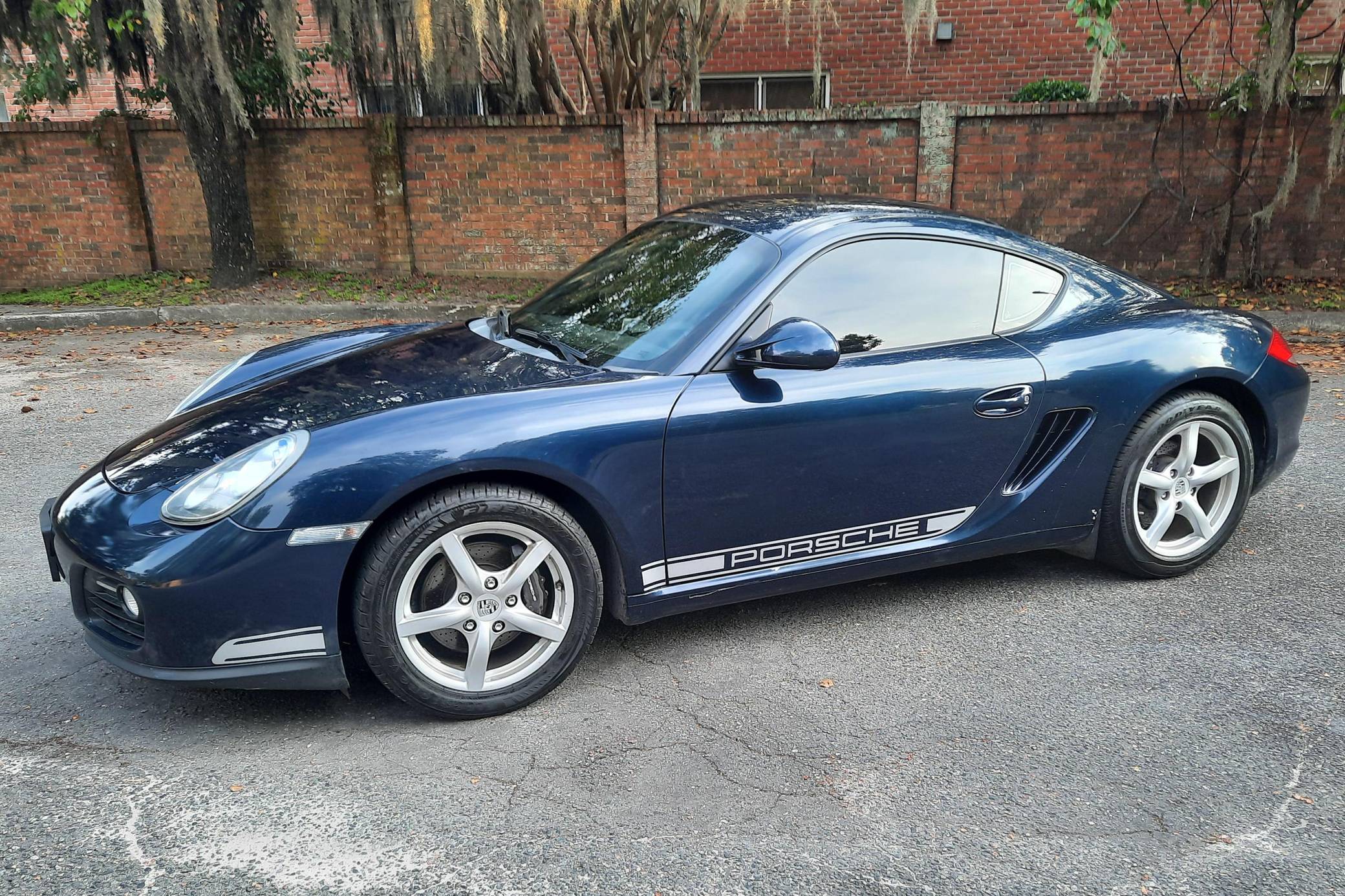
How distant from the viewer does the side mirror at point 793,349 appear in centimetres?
303

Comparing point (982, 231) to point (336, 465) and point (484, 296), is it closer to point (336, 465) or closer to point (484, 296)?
point (336, 465)

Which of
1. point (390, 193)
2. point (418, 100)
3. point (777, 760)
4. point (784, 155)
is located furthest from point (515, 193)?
point (777, 760)

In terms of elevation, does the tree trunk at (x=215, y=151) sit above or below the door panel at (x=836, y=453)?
above

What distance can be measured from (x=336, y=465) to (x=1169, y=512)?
3.09 metres

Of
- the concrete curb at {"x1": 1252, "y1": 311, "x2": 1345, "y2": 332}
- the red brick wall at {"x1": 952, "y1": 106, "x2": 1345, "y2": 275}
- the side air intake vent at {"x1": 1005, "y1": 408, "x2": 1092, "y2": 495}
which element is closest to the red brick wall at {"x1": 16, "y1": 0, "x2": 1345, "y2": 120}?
the red brick wall at {"x1": 952, "y1": 106, "x2": 1345, "y2": 275}

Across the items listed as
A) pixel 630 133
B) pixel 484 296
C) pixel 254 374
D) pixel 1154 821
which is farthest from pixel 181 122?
pixel 1154 821

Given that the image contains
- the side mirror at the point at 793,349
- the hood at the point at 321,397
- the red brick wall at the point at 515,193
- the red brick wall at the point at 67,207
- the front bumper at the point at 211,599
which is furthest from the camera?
the red brick wall at the point at 67,207

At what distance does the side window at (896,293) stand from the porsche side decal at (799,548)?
24.2 inches

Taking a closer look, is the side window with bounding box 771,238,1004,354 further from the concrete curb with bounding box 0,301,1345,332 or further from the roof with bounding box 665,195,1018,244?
the concrete curb with bounding box 0,301,1345,332

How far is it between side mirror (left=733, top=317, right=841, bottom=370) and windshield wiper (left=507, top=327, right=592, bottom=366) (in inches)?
21.5

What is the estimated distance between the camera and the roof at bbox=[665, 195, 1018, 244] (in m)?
3.54

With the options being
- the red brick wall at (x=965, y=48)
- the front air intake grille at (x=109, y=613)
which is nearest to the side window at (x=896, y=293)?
the front air intake grille at (x=109, y=613)

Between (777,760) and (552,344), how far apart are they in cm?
163

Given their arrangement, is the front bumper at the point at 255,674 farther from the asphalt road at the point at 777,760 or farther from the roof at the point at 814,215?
the roof at the point at 814,215
